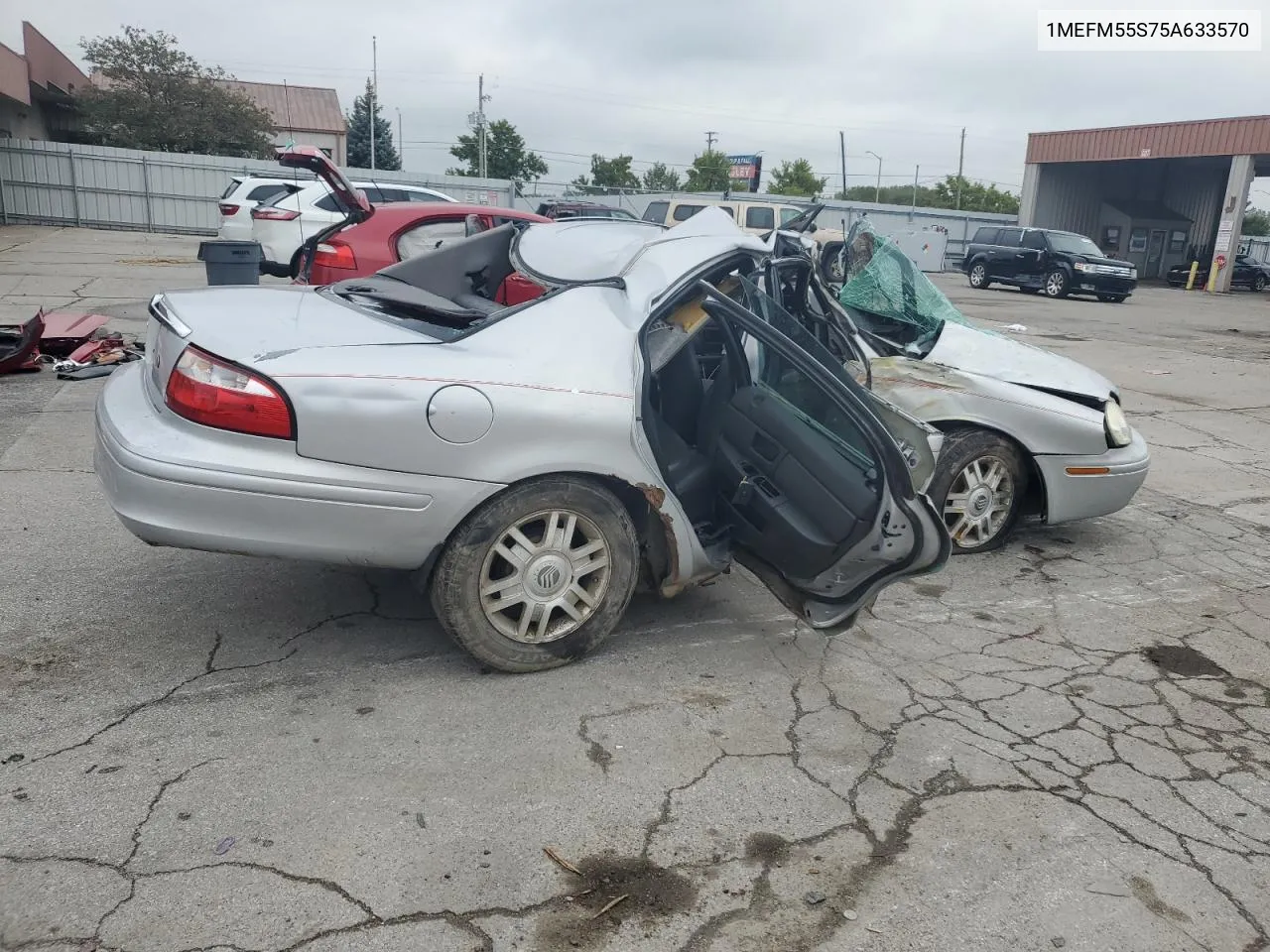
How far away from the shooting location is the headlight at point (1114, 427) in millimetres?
5215

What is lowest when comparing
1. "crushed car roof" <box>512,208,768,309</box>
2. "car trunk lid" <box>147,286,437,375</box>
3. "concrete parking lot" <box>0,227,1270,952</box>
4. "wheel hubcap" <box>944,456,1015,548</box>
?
"concrete parking lot" <box>0,227,1270,952</box>

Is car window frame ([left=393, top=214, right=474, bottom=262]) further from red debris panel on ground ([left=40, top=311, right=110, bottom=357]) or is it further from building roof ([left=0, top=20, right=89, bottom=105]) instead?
building roof ([left=0, top=20, right=89, bottom=105])

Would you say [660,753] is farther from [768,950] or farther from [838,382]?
[838,382]

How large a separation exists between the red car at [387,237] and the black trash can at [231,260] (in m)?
1.78

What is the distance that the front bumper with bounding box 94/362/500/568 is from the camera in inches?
122

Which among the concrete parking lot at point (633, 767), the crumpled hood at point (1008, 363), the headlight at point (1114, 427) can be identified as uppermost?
the crumpled hood at point (1008, 363)

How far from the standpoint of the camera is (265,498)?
311 centimetres

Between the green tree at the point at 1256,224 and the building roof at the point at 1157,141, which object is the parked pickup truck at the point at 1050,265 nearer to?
the building roof at the point at 1157,141

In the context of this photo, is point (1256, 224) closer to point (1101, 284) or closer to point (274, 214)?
point (1101, 284)

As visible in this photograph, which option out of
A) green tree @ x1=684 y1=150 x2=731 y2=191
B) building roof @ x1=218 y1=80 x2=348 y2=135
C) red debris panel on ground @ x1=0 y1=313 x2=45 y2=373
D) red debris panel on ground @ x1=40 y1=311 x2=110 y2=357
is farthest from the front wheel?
green tree @ x1=684 y1=150 x2=731 y2=191

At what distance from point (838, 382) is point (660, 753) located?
4.45 ft

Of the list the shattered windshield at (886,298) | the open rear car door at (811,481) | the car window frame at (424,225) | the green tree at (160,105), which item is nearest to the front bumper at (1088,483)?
the shattered windshield at (886,298)

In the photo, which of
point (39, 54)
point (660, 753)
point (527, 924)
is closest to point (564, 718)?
point (660, 753)

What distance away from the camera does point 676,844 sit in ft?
8.89
